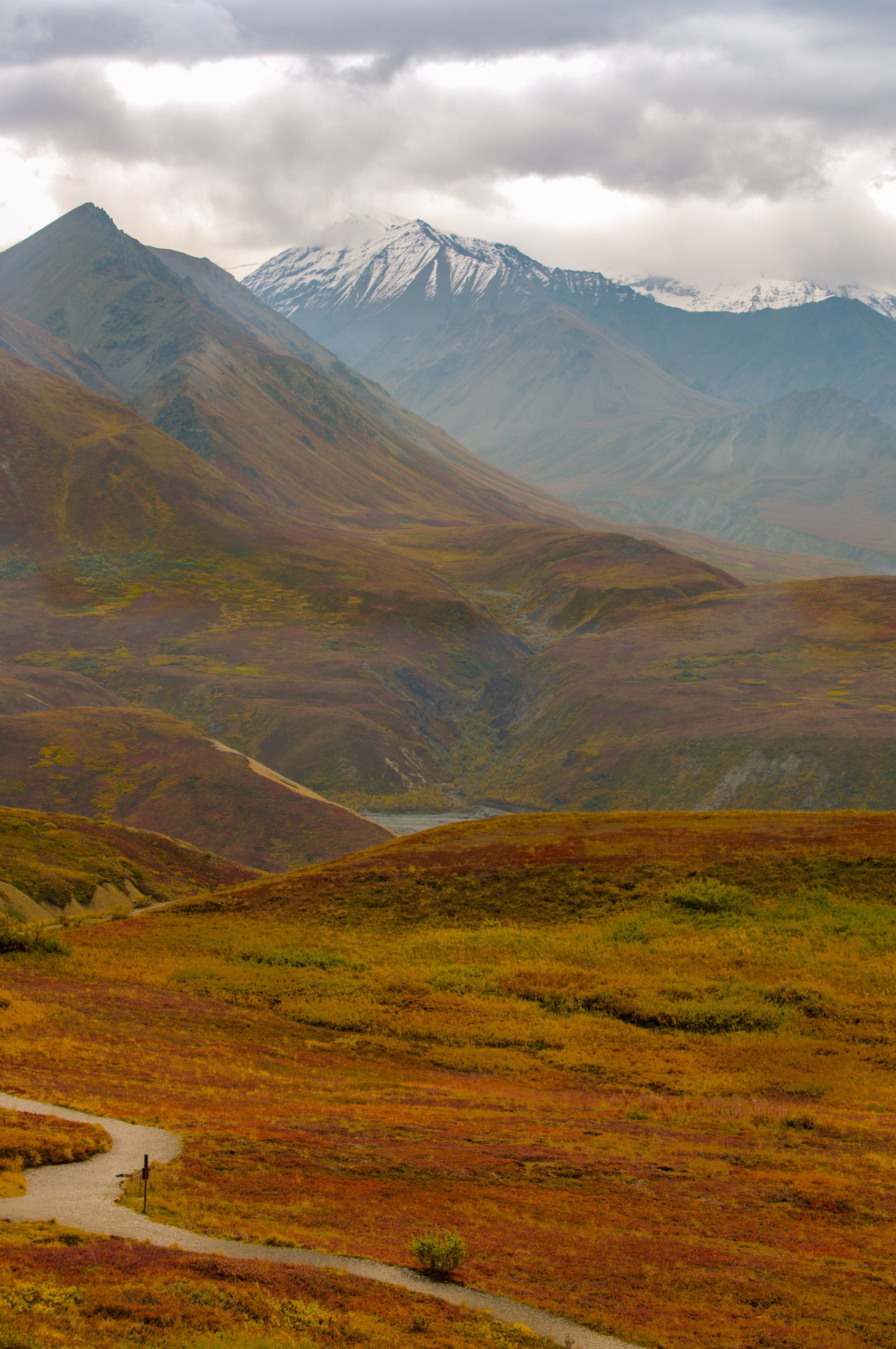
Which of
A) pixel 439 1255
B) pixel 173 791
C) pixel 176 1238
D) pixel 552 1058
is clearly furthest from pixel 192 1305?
pixel 173 791

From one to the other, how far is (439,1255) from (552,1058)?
23.2 m

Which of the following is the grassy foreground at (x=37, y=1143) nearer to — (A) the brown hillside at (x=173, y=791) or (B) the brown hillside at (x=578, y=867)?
(B) the brown hillside at (x=578, y=867)

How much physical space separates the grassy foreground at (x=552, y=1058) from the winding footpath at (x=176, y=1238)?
562 mm

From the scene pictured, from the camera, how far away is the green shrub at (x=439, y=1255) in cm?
2233

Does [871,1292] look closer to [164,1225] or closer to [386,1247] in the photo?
[386,1247]

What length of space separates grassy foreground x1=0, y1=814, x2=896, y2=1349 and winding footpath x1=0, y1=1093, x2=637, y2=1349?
56 cm

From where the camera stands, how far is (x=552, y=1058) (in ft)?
147

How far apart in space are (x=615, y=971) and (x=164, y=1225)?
34.5 meters

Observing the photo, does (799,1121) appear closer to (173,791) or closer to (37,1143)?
(37,1143)

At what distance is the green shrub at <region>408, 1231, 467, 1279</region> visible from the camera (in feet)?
73.3

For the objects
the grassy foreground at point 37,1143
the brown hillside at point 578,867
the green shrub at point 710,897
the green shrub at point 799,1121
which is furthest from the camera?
the brown hillside at point 578,867

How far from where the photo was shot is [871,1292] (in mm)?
23719

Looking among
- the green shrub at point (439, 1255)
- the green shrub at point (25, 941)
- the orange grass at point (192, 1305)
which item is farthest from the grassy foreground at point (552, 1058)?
the green shrub at point (25, 941)

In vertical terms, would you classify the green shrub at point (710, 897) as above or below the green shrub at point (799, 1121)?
above
